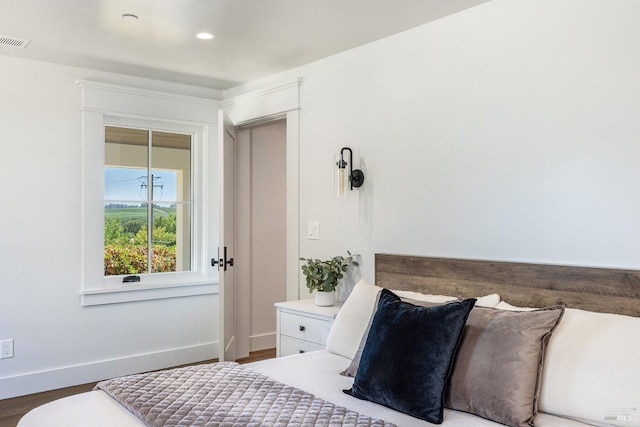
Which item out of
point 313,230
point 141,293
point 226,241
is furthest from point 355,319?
point 141,293

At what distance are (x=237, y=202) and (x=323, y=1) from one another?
92.1 inches

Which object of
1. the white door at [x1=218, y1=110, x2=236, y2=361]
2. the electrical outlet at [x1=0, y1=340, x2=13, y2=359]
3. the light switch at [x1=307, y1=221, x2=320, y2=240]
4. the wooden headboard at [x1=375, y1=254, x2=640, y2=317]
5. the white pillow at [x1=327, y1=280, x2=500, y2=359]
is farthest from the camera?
the white door at [x1=218, y1=110, x2=236, y2=361]

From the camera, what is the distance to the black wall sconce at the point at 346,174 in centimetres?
338

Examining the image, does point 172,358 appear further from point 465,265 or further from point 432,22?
point 432,22

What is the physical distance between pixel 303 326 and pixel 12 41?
2.57m

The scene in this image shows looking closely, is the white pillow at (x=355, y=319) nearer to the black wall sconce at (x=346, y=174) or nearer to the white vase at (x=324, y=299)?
the white vase at (x=324, y=299)

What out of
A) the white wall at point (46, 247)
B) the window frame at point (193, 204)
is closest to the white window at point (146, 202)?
the window frame at point (193, 204)

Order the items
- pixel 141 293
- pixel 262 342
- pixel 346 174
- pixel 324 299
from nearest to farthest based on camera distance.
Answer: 1. pixel 324 299
2. pixel 346 174
3. pixel 141 293
4. pixel 262 342

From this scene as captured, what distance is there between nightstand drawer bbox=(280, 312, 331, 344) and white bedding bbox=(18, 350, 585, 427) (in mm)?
821

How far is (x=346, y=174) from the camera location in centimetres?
348

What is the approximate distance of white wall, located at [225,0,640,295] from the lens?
224 cm

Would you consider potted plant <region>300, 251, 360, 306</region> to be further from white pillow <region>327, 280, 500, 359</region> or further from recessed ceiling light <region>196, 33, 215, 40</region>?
A: recessed ceiling light <region>196, 33, 215, 40</region>

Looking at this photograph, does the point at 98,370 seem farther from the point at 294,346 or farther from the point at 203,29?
the point at 203,29

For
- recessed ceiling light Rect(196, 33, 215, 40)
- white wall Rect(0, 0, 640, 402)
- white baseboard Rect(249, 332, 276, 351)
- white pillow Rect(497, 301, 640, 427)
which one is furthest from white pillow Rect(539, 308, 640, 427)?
white baseboard Rect(249, 332, 276, 351)
